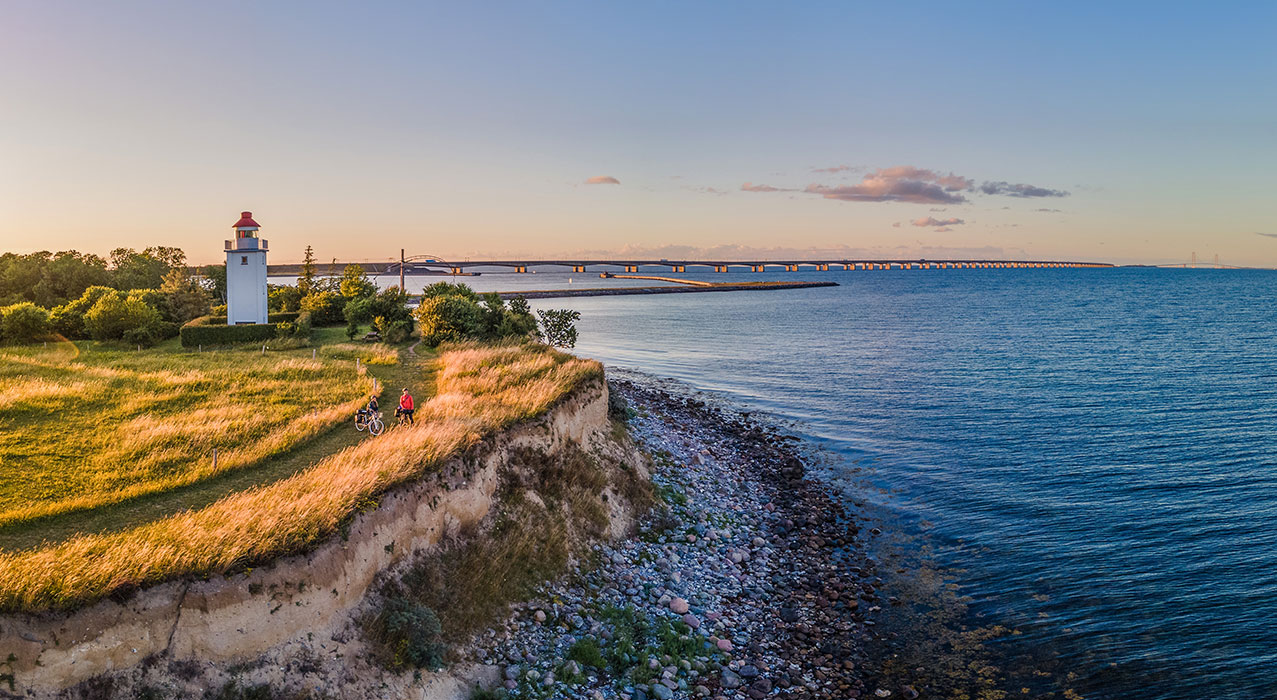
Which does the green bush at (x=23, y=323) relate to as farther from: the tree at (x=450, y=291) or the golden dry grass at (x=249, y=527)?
the golden dry grass at (x=249, y=527)

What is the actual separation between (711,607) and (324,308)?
52.7 m

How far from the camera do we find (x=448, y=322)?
47.9 m

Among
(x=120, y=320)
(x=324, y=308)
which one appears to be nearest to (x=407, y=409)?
(x=324, y=308)

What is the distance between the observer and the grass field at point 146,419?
2049cm

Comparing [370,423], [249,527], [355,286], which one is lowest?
[249,527]

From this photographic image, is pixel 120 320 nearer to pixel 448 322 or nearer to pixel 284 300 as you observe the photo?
pixel 284 300

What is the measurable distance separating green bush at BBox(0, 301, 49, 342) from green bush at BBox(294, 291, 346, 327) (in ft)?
65.8

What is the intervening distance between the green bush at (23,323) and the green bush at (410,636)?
60.0 m

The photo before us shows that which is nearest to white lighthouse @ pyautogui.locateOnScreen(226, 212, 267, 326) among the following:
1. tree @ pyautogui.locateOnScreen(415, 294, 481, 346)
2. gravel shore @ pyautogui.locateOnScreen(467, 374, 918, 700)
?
tree @ pyautogui.locateOnScreen(415, 294, 481, 346)

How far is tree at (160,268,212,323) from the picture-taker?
66175mm

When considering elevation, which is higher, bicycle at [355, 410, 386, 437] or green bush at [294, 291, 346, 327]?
green bush at [294, 291, 346, 327]

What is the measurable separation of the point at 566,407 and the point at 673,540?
23.8 ft

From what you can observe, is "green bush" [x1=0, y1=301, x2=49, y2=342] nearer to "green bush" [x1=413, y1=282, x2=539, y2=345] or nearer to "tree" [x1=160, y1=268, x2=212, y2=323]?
"tree" [x1=160, y1=268, x2=212, y2=323]

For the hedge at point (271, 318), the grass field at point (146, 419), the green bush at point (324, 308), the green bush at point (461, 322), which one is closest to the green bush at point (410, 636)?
the grass field at point (146, 419)
